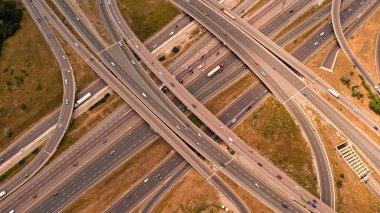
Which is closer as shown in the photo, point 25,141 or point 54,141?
point 54,141

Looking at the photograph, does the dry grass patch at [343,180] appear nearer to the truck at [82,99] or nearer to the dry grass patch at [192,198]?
the dry grass patch at [192,198]

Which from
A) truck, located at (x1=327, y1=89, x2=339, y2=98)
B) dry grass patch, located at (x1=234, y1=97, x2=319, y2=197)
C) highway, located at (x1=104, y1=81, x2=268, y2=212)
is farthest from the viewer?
truck, located at (x1=327, y1=89, x2=339, y2=98)

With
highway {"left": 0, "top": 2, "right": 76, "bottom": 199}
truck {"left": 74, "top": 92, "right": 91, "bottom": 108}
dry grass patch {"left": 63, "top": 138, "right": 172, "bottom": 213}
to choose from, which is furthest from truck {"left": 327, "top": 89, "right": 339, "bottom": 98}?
highway {"left": 0, "top": 2, "right": 76, "bottom": 199}

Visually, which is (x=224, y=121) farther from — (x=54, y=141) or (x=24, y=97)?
(x=24, y=97)

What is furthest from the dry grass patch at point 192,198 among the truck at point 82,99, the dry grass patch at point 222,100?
the truck at point 82,99

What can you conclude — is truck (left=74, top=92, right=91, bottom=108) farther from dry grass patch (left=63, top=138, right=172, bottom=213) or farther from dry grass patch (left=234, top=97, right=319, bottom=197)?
dry grass patch (left=234, top=97, right=319, bottom=197)

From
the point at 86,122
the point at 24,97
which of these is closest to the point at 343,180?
the point at 86,122

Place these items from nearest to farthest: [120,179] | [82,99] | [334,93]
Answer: [120,179] < [334,93] < [82,99]
